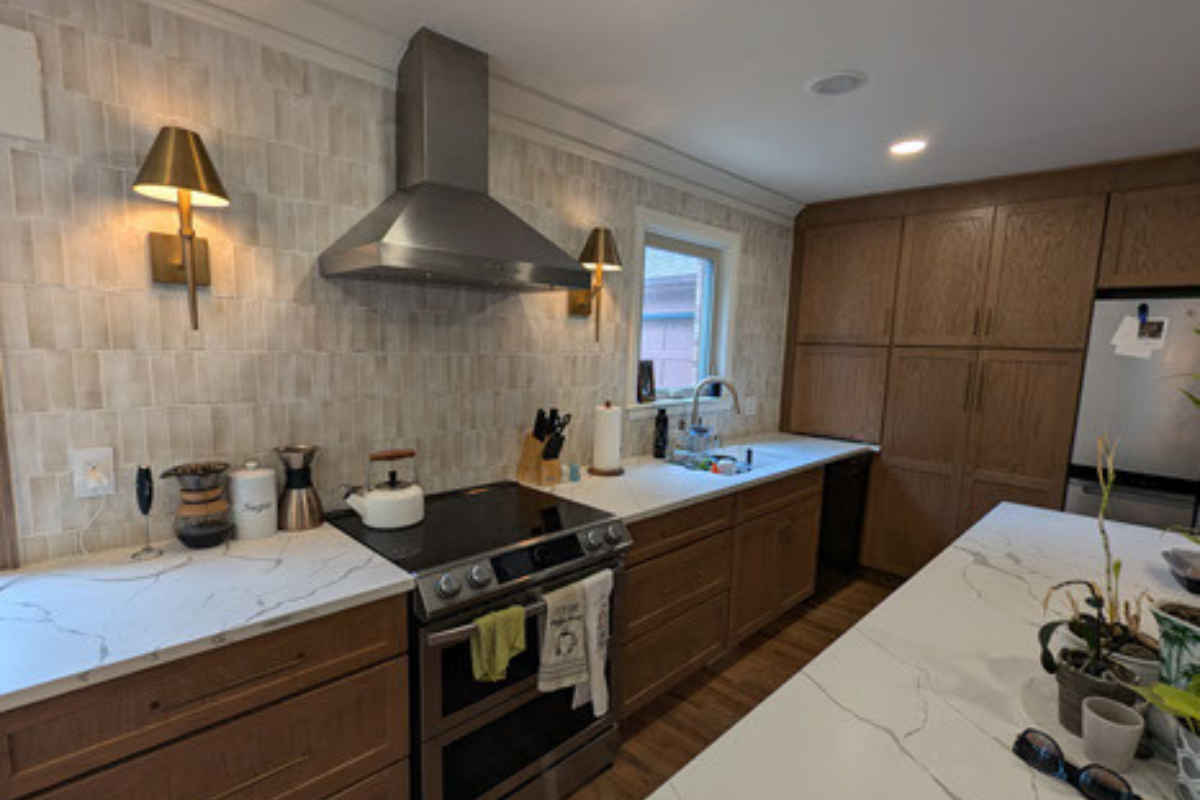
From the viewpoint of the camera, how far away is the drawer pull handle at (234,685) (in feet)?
3.43

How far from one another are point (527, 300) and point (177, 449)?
1.26m

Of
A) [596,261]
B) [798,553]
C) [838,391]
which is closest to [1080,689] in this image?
[596,261]

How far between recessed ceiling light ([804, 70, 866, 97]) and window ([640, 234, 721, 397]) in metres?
1.09

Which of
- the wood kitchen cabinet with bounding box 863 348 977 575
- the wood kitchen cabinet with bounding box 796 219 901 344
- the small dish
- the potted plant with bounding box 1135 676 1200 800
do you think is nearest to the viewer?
the potted plant with bounding box 1135 676 1200 800

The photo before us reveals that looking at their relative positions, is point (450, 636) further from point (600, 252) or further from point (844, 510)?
point (844, 510)

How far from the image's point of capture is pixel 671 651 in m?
2.24

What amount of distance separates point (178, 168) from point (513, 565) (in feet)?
4.17

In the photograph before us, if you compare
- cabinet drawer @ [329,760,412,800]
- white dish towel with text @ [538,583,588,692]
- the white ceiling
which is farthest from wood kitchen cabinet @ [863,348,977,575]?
cabinet drawer @ [329,760,412,800]

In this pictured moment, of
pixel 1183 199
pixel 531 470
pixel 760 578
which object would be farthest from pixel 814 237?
pixel 531 470

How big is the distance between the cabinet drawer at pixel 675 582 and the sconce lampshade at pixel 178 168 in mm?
1669

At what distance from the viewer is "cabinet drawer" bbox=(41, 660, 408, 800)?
1043 mm

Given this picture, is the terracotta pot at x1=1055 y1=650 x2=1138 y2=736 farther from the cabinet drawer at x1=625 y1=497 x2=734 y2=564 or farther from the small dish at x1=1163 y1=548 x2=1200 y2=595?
the cabinet drawer at x1=625 y1=497 x2=734 y2=564

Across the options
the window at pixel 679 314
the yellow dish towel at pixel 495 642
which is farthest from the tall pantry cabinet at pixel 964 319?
the yellow dish towel at pixel 495 642

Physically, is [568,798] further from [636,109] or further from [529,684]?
[636,109]
